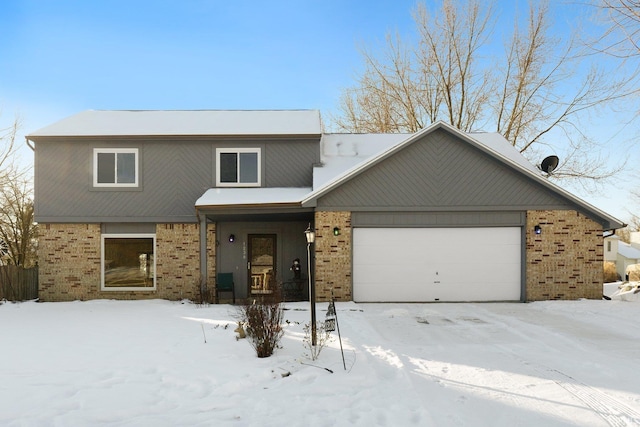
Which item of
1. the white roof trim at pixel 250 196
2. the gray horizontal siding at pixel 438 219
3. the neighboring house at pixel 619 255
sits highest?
the white roof trim at pixel 250 196

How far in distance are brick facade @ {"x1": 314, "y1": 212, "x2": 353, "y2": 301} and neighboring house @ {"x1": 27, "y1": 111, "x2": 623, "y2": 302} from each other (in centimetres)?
3

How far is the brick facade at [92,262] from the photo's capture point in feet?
42.8

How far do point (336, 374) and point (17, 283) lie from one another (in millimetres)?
12489

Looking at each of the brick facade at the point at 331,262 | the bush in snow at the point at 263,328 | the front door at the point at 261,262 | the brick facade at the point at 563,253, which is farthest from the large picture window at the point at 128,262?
the brick facade at the point at 563,253

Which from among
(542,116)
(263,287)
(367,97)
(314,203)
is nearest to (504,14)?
(542,116)

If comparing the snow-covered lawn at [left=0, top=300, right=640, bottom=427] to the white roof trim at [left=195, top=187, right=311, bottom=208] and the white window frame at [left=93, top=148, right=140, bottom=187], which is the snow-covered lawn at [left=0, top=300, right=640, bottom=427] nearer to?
the white roof trim at [left=195, top=187, right=311, bottom=208]

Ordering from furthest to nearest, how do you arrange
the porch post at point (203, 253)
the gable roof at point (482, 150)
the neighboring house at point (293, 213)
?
the porch post at point (203, 253), the neighboring house at point (293, 213), the gable roof at point (482, 150)

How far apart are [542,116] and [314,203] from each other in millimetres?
16041

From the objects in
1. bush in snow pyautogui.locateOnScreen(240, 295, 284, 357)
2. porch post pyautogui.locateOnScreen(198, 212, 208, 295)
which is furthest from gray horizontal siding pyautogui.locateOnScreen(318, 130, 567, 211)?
bush in snow pyautogui.locateOnScreen(240, 295, 284, 357)

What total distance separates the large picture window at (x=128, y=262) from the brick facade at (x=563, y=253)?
11.4 metres

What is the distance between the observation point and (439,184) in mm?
11570

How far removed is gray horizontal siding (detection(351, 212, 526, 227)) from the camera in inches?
456

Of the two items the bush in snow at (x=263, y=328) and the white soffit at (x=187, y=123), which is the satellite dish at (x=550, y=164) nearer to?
the white soffit at (x=187, y=123)

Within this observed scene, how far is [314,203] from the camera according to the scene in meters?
11.2
